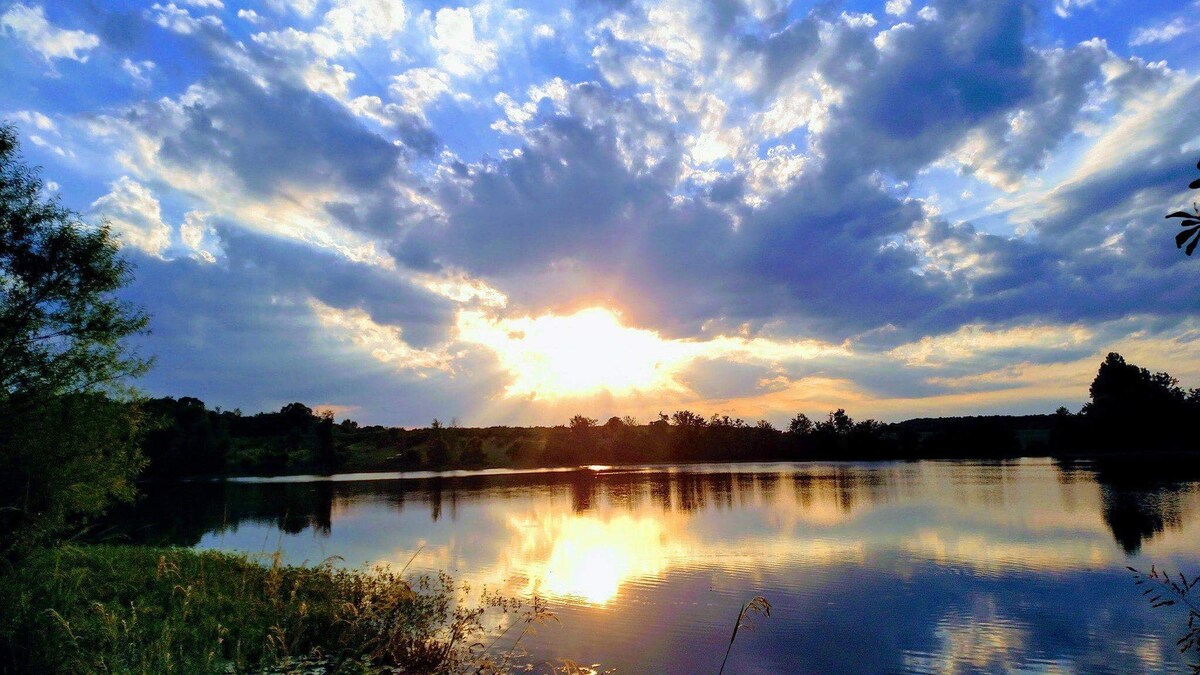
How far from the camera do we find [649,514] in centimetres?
4856

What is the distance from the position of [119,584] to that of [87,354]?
49.2 feet

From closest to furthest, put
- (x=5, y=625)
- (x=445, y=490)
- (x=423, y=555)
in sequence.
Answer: (x=5, y=625) → (x=423, y=555) → (x=445, y=490)

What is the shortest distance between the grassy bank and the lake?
1.93 m

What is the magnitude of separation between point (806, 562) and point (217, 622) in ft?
82.3

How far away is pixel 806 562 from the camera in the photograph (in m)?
28.5

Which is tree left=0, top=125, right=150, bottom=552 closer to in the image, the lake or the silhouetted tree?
the lake

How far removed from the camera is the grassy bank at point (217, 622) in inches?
293

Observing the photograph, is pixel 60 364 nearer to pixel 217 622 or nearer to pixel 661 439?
pixel 217 622

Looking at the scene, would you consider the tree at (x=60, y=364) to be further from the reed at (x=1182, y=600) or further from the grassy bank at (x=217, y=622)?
the reed at (x=1182, y=600)

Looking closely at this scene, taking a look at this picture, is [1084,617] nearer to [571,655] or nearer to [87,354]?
[571,655]

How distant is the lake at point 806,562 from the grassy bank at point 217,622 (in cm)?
193

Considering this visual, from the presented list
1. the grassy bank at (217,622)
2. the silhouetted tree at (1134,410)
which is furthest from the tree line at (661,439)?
the grassy bank at (217,622)

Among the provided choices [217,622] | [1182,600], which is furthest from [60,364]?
[1182,600]

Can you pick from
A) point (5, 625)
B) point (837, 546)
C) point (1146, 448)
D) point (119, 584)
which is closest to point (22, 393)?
point (119, 584)
